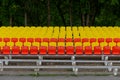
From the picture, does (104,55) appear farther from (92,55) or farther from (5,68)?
(5,68)

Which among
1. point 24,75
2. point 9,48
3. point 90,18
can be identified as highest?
point 90,18

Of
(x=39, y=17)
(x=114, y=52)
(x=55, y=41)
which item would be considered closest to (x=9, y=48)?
(x=55, y=41)

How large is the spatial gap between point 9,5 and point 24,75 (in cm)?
2791

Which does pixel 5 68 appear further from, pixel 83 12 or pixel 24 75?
pixel 83 12

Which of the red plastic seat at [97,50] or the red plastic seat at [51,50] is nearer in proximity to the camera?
the red plastic seat at [51,50]

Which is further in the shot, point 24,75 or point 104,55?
point 104,55

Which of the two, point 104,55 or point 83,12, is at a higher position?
point 83,12

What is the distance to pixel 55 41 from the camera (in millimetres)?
22531

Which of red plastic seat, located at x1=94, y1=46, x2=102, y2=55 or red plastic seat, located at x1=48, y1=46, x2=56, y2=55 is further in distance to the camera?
red plastic seat, located at x1=94, y1=46, x2=102, y2=55

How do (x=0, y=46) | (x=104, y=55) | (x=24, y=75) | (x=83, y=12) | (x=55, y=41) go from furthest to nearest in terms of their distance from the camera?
1. (x=83, y=12)
2. (x=55, y=41)
3. (x=0, y=46)
4. (x=104, y=55)
5. (x=24, y=75)

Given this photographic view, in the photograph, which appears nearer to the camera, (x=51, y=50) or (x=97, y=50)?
(x=51, y=50)

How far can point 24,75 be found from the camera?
54.2 ft

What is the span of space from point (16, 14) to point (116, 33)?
67.6 ft

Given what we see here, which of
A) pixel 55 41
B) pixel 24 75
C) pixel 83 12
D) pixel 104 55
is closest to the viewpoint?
pixel 24 75
